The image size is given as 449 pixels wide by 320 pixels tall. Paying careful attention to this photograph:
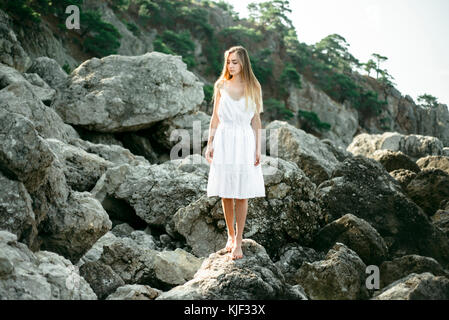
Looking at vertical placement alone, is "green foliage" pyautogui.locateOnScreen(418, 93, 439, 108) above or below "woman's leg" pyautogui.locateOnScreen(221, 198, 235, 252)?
above

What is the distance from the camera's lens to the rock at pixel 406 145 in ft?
58.0

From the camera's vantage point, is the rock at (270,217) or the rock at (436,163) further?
the rock at (436,163)

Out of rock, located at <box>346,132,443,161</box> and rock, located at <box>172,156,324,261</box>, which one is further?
rock, located at <box>346,132,443,161</box>

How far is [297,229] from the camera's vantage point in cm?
674

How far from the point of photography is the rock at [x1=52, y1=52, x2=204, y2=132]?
37.0 feet

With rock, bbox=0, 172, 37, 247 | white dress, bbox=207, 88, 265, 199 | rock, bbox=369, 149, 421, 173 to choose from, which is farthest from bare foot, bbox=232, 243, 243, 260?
rock, bbox=369, 149, 421, 173

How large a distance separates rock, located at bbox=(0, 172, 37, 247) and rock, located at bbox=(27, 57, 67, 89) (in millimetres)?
8221

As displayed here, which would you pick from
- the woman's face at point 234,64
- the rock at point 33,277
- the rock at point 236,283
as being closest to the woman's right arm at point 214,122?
the woman's face at point 234,64

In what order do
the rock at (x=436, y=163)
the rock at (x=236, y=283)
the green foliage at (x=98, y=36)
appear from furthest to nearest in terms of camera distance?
the green foliage at (x=98, y=36) → the rock at (x=436, y=163) → the rock at (x=236, y=283)

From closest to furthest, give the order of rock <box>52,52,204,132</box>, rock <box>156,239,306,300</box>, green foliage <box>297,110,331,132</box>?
rock <box>156,239,306,300</box> → rock <box>52,52,204,132</box> → green foliage <box>297,110,331,132</box>

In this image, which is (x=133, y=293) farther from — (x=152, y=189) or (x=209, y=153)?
(x=152, y=189)

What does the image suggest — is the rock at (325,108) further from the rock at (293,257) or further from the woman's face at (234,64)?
the woman's face at (234,64)

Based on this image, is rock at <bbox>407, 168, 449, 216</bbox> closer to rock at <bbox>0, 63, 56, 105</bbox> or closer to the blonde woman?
the blonde woman

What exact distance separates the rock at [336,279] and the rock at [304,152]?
4.53 metres
